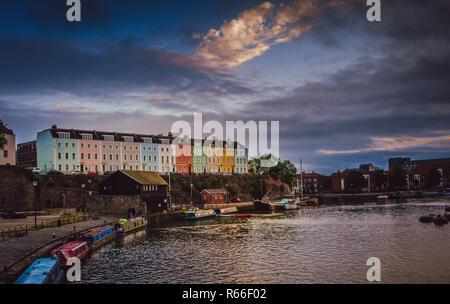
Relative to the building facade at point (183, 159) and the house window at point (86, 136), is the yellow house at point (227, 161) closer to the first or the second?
the building facade at point (183, 159)

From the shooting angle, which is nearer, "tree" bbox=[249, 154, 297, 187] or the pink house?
the pink house

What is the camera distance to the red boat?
32.4 m

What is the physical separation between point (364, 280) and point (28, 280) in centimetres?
2505

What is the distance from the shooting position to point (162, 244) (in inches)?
1884

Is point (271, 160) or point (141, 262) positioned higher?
point (271, 160)

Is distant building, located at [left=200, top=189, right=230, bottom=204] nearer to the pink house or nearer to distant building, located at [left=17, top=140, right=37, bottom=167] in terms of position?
the pink house

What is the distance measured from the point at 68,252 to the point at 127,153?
293 ft

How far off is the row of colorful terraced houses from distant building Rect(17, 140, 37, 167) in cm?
927

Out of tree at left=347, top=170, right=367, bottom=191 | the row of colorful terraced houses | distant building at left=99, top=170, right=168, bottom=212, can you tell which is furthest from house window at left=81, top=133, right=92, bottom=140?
tree at left=347, top=170, right=367, bottom=191

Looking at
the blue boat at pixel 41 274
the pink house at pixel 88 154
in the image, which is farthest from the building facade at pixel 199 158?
the blue boat at pixel 41 274

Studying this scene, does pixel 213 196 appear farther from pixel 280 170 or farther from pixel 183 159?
pixel 280 170

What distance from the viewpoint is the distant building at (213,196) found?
340 ft
